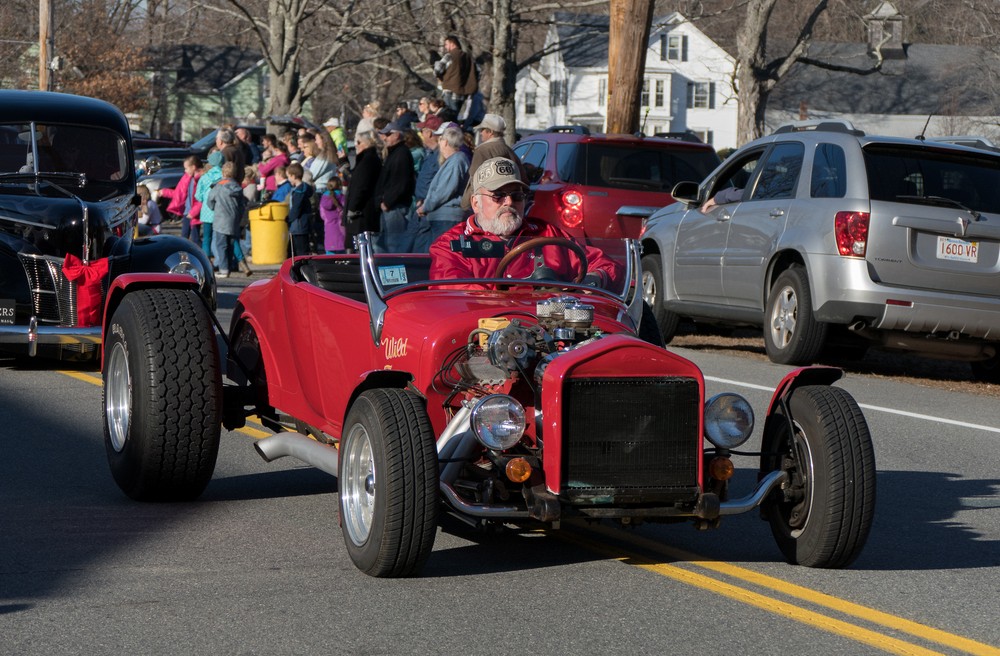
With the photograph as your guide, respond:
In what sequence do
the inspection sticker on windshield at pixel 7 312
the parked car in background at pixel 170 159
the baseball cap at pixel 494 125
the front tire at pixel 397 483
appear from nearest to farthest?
the front tire at pixel 397 483
the inspection sticker on windshield at pixel 7 312
the baseball cap at pixel 494 125
the parked car in background at pixel 170 159

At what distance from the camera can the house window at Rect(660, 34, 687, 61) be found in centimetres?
8375

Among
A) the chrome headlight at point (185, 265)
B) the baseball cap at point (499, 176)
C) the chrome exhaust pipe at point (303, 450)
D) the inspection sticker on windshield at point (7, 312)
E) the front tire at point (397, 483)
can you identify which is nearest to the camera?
the front tire at point (397, 483)

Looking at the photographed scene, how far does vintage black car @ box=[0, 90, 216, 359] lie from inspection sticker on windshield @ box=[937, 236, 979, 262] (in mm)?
5575

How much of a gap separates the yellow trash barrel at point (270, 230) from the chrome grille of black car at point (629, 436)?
17.9 metres

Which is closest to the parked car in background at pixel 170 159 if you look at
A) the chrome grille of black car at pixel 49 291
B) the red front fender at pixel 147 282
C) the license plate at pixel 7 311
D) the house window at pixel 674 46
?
the chrome grille of black car at pixel 49 291

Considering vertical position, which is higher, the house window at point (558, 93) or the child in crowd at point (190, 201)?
the house window at point (558, 93)

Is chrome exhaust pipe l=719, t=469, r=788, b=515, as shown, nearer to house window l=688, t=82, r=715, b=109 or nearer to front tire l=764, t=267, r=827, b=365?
front tire l=764, t=267, r=827, b=365

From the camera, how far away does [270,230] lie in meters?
22.9

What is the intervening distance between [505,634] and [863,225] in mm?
7456

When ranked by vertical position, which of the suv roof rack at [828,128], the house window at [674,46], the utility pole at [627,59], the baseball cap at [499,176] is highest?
the house window at [674,46]

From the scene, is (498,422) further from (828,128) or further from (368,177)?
(368,177)

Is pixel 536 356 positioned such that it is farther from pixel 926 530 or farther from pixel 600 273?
pixel 926 530

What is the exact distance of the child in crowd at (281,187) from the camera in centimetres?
2275

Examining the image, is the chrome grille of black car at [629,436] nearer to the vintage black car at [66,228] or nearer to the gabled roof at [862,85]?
the vintage black car at [66,228]
